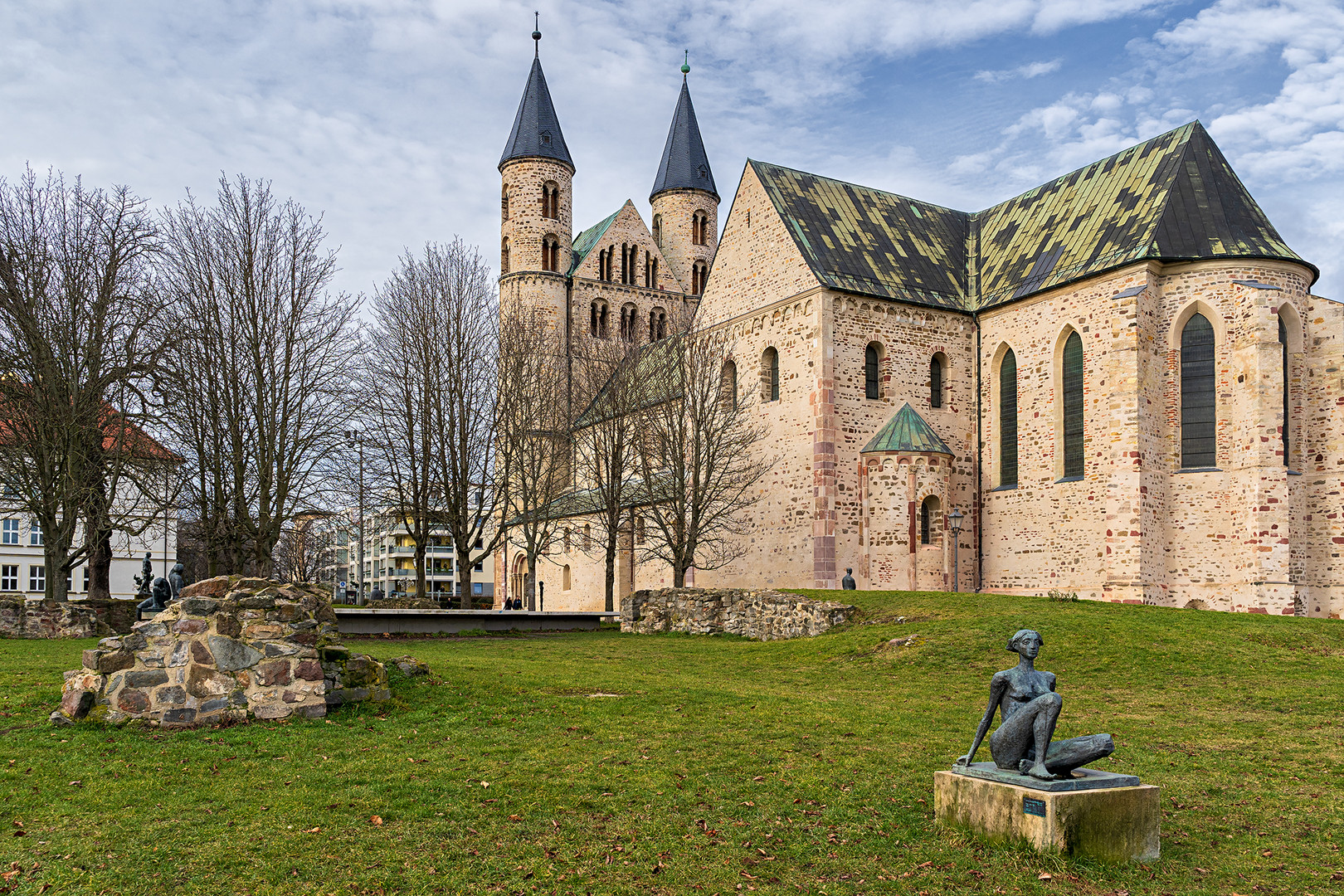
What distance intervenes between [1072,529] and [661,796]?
25.5 m

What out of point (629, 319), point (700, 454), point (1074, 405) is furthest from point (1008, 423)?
point (629, 319)

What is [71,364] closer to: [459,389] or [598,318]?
[459,389]

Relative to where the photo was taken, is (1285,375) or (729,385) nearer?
(1285,375)

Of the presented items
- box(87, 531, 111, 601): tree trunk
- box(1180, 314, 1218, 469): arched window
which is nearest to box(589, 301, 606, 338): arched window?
box(87, 531, 111, 601): tree trunk

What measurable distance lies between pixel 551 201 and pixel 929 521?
125ft

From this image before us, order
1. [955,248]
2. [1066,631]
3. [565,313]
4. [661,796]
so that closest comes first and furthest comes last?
[661,796] → [1066,631] → [955,248] → [565,313]

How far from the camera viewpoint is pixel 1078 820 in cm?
657

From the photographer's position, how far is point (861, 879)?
658 cm

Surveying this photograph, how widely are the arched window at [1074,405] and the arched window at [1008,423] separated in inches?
86.3

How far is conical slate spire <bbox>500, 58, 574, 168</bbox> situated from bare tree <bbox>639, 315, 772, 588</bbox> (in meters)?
28.4

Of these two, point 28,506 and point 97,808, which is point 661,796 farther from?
point 28,506

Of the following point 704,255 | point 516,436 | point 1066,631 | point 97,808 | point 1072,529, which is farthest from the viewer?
point 704,255

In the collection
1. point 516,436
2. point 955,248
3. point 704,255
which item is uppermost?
point 704,255

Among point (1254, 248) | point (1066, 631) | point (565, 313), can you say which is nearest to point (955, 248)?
point (1254, 248)
